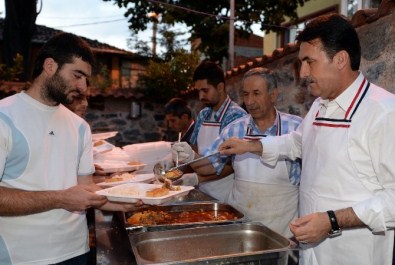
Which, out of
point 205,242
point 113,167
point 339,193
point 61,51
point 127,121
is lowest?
point 205,242

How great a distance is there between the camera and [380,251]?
1.48 meters

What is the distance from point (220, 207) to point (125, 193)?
65 cm

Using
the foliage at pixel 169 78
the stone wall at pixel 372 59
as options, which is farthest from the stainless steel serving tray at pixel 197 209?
the foliage at pixel 169 78

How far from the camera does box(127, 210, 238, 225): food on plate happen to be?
179 cm

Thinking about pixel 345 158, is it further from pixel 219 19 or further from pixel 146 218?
pixel 219 19

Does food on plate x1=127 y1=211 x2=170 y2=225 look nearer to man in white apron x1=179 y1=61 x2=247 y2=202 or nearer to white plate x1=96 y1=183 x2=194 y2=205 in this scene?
white plate x1=96 y1=183 x2=194 y2=205

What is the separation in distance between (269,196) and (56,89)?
1.31 metres

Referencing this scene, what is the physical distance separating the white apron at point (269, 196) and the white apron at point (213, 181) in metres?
0.42

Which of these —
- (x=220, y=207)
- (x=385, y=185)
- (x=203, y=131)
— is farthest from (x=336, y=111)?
(x=203, y=131)

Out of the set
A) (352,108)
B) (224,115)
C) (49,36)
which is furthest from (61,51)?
(49,36)

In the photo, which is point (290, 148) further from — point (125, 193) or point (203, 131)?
point (203, 131)

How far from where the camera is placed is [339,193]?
57.6 inches

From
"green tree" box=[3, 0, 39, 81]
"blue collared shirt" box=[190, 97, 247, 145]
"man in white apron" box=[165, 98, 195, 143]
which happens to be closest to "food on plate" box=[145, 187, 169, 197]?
"blue collared shirt" box=[190, 97, 247, 145]

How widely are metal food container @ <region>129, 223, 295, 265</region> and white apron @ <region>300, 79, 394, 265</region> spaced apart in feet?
0.63
